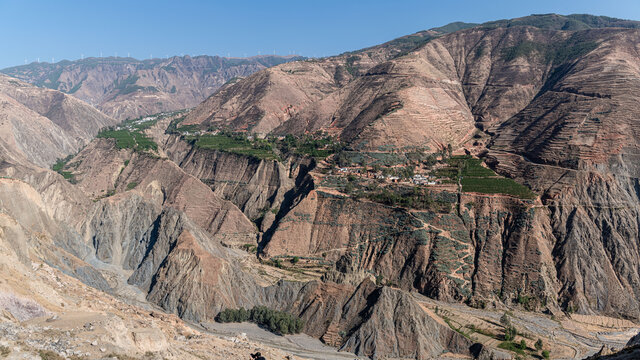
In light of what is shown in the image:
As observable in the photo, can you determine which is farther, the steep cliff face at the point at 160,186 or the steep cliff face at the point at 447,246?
the steep cliff face at the point at 160,186

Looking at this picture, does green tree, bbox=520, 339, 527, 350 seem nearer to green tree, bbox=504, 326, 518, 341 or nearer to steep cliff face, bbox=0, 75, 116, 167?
green tree, bbox=504, 326, 518, 341

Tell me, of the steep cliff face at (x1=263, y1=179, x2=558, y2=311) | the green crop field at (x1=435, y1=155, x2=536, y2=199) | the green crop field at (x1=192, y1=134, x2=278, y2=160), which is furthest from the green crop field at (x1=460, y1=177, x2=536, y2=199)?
the green crop field at (x1=192, y1=134, x2=278, y2=160)

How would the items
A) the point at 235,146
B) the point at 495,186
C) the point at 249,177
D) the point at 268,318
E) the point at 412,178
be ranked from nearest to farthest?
the point at 268,318 < the point at 495,186 < the point at 412,178 < the point at 249,177 < the point at 235,146

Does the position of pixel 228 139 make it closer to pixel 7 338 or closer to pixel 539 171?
pixel 539 171

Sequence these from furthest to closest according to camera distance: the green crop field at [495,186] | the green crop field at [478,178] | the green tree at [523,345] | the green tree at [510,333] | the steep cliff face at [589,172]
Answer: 1. the green crop field at [478,178]
2. the green crop field at [495,186]
3. the steep cliff face at [589,172]
4. the green tree at [510,333]
5. the green tree at [523,345]

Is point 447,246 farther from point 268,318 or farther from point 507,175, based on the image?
point 268,318

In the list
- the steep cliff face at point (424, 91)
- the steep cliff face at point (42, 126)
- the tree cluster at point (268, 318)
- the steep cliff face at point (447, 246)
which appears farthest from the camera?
the steep cliff face at point (42, 126)

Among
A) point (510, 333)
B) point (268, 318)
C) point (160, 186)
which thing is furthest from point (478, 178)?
point (160, 186)

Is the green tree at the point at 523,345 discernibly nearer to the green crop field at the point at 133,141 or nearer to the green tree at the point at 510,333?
the green tree at the point at 510,333

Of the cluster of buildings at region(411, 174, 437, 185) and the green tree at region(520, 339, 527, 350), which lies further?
the cluster of buildings at region(411, 174, 437, 185)

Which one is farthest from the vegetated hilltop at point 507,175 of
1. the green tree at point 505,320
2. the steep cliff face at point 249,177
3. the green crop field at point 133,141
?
the green crop field at point 133,141

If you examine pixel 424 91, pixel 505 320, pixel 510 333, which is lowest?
pixel 510 333
